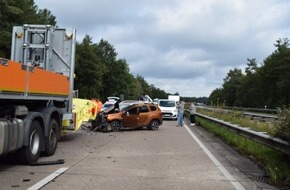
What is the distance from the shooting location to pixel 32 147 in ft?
35.5

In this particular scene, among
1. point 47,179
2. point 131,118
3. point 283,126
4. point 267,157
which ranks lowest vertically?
point 47,179

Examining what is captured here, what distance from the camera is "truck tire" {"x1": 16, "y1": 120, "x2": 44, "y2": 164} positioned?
10359 mm

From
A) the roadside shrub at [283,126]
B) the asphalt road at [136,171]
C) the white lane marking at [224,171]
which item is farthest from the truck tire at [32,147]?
Result: the roadside shrub at [283,126]

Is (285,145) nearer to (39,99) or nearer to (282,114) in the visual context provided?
(282,114)

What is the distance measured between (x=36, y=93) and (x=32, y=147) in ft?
4.21

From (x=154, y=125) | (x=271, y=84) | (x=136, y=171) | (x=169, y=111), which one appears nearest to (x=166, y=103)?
(x=169, y=111)

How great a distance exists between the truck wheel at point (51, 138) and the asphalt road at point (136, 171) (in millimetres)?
194

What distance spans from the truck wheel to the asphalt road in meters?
0.19

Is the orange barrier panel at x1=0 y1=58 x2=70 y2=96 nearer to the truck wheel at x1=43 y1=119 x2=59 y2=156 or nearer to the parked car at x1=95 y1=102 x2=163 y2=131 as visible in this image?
the truck wheel at x1=43 y1=119 x2=59 y2=156

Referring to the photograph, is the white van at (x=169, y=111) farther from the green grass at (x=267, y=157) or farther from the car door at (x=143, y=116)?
the green grass at (x=267, y=157)

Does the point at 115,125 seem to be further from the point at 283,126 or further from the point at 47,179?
the point at 47,179

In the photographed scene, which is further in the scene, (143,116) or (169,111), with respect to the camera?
(169,111)

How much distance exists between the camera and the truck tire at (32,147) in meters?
10.4

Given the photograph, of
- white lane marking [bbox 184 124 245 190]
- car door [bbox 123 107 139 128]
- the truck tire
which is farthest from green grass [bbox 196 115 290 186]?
car door [bbox 123 107 139 128]
